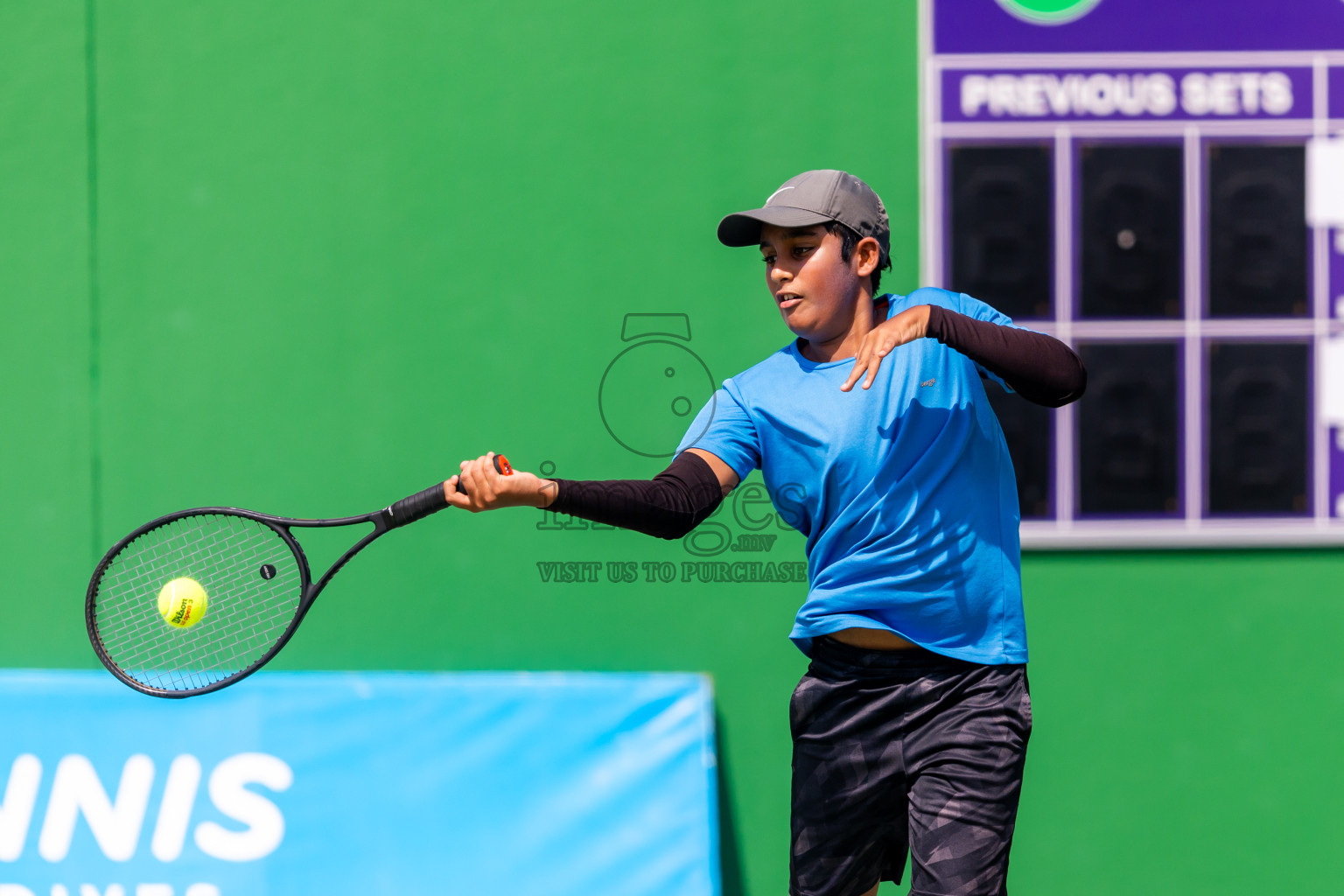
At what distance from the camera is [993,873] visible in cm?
217

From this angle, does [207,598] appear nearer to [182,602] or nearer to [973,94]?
[182,602]

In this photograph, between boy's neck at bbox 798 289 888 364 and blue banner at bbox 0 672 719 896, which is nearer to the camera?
boy's neck at bbox 798 289 888 364

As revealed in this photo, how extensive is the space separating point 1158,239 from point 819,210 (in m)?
1.84

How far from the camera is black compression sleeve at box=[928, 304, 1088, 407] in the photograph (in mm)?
2066

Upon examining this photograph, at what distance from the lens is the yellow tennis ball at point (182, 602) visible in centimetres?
292

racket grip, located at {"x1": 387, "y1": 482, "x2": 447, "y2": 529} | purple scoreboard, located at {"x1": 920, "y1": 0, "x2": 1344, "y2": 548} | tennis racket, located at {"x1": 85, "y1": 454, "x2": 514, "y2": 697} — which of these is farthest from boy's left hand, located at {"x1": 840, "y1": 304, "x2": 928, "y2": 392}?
tennis racket, located at {"x1": 85, "y1": 454, "x2": 514, "y2": 697}

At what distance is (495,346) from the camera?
372 cm

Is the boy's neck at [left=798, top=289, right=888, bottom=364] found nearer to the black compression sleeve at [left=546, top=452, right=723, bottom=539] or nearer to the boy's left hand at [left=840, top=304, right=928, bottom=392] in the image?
the boy's left hand at [left=840, top=304, right=928, bottom=392]

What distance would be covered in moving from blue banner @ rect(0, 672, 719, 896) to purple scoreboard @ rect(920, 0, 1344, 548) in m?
1.51

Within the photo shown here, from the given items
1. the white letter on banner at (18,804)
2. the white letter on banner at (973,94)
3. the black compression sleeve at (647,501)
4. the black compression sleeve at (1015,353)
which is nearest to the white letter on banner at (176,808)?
the white letter on banner at (18,804)

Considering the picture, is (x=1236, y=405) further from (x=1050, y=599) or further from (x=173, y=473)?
(x=173, y=473)

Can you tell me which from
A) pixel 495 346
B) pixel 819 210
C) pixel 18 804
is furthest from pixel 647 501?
pixel 18 804

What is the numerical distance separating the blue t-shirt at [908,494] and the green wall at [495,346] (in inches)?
53.8

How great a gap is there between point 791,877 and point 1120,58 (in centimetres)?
276
